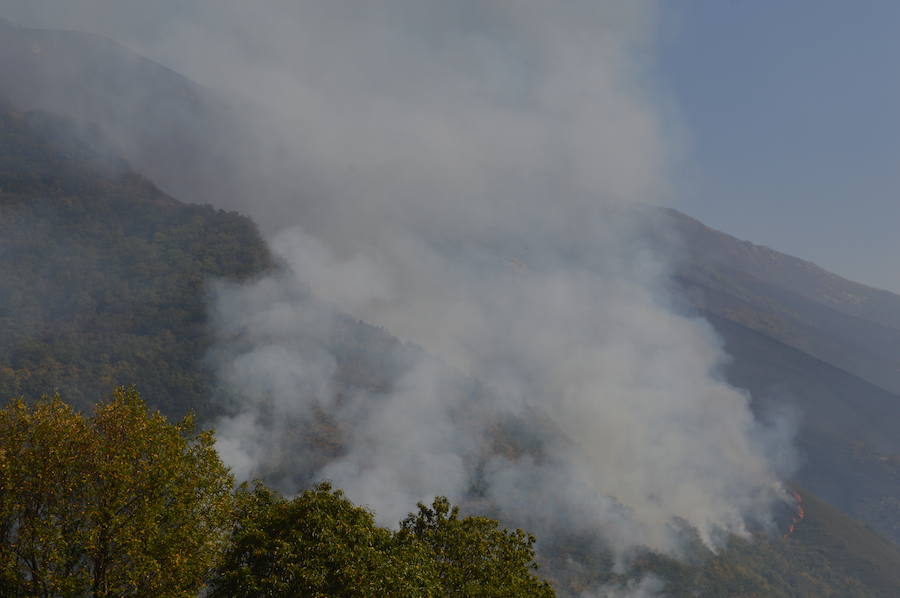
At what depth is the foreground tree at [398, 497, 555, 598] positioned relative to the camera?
2772 cm

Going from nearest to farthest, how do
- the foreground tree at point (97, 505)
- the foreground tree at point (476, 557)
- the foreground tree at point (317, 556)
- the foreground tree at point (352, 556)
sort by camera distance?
the foreground tree at point (97, 505)
the foreground tree at point (317, 556)
the foreground tree at point (352, 556)
the foreground tree at point (476, 557)

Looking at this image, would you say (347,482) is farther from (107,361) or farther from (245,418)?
(107,361)

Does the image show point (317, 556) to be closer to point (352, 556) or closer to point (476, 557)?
point (352, 556)

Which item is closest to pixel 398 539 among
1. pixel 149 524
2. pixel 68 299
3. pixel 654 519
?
pixel 149 524

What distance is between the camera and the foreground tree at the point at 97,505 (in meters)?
20.1

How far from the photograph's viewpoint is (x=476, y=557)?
96.6 feet

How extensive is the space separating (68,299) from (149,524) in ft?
673

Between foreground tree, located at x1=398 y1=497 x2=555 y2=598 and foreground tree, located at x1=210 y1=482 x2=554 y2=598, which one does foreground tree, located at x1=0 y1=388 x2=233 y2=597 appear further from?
foreground tree, located at x1=398 y1=497 x2=555 y2=598

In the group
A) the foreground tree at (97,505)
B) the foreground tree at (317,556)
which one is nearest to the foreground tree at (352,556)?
the foreground tree at (317,556)

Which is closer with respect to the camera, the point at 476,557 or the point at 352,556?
the point at 352,556

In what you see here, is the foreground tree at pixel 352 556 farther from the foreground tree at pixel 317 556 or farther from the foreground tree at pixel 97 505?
the foreground tree at pixel 97 505

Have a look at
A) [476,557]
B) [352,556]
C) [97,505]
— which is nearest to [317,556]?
[352,556]

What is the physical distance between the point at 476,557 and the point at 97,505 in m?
16.1

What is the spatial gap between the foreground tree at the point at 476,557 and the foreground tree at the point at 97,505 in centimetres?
1098
